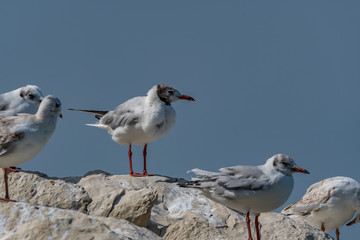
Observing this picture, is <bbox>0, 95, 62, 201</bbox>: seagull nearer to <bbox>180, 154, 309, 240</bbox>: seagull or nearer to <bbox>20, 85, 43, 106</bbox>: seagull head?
<bbox>180, 154, 309, 240</bbox>: seagull

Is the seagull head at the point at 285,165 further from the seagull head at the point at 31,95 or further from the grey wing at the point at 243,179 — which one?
the seagull head at the point at 31,95

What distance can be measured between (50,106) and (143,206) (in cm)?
215

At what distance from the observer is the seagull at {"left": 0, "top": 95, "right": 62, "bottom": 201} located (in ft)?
32.0

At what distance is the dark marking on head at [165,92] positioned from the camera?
1355 cm

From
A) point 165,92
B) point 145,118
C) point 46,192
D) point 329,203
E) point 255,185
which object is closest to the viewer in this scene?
point 255,185

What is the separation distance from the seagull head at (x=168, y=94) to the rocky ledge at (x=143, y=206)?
5.46 ft

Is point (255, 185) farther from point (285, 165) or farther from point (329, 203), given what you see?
point (329, 203)

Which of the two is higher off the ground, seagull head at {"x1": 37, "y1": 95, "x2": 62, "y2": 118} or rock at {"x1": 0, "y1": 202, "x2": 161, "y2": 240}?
seagull head at {"x1": 37, "y1": 95, "x2": 62, "y2": 118}

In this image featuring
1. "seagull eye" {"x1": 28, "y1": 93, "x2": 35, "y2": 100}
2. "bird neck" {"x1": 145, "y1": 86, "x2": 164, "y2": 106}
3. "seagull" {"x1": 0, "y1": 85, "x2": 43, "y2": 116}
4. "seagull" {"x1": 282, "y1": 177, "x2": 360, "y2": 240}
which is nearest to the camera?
"bird neck" {"x1": 145, "y1": 86, "x2": 164, "y2": 106}

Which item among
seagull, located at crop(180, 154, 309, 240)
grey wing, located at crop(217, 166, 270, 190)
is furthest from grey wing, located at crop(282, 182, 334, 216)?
grey wing, located at crop(217, 166, 270, 190)

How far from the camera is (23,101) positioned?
1451 centimetres

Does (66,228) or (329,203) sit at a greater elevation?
(66,228)

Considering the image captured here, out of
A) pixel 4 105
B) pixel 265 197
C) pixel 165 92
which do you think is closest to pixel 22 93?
pixel 4 105

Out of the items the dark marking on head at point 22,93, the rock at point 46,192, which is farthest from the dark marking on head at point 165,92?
the dark marking on head at point 22,93
